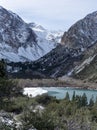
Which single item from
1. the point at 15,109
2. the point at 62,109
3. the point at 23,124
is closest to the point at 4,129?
the point at 23,124

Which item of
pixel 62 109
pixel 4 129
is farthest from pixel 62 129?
pixel 62 109

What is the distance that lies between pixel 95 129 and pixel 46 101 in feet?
126

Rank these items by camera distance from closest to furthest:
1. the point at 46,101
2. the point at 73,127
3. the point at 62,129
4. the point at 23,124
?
the point at 23,124, the point at 62,129, the point at 73,127, the point at 46,101

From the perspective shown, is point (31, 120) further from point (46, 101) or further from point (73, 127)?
point (46, 101)

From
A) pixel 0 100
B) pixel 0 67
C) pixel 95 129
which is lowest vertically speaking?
pixel 95 129

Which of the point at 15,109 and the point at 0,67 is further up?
the point at 0,67

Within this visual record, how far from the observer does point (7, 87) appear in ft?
81.5

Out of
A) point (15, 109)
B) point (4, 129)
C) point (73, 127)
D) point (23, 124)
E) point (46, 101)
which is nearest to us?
point (4, 129)

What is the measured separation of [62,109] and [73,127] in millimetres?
19386

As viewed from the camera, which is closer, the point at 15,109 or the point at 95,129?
the point at 95,129

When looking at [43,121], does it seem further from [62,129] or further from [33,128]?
[62,129]

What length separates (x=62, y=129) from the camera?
90.3 feet


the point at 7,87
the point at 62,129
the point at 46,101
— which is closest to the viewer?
the point at 7,87

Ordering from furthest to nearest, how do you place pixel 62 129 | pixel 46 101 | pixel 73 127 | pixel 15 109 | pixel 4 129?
pixel 46 101, pixel 15 109, pixel 73 127, pixel 62 129, pixel 4 129
